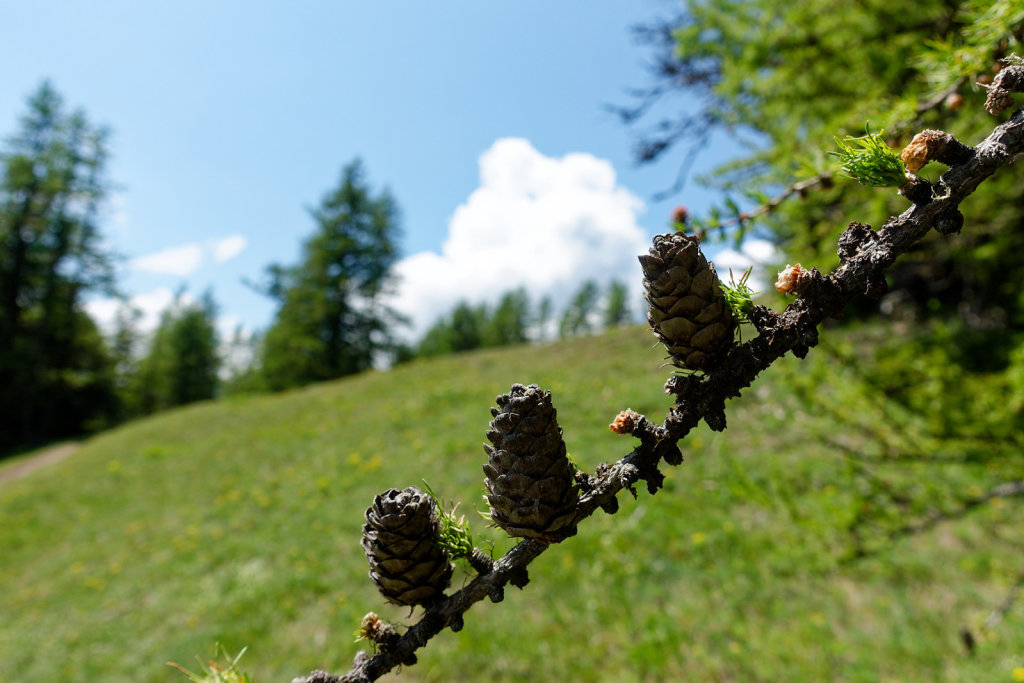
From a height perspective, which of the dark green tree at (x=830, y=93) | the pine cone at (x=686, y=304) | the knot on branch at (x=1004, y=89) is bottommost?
the pine cone at (x=686, y=304)

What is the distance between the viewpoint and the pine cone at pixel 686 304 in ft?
2.28

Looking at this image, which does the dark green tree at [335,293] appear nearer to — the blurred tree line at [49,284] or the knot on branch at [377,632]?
the blurred tree line at [49,284]

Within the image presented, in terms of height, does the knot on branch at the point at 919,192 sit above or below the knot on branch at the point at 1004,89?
below

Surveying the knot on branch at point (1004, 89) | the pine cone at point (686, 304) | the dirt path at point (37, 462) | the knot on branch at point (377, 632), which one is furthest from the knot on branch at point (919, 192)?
the dirt path at point (37, 462)

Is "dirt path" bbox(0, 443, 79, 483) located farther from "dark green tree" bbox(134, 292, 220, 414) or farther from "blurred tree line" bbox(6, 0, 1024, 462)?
"dark green tree" bbox(134, 292, 220, 414)

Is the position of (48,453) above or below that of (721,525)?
above

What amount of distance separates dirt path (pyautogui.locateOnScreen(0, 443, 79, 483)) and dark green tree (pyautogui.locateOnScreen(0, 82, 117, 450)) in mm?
7073

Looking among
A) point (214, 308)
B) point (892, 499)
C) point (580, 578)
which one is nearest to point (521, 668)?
point (580, 578)

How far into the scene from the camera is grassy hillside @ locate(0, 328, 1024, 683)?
159 inches

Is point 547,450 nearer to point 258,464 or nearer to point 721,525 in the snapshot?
point 721,525

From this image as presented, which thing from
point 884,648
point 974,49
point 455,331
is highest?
point 455,331

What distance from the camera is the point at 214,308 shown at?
49000mm

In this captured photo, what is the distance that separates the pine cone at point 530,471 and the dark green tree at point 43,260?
35945 millimetres

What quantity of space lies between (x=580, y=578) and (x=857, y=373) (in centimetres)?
367
